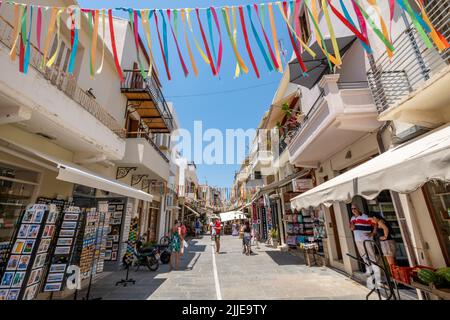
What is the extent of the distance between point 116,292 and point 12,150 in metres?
4.65

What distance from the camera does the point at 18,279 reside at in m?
3.90

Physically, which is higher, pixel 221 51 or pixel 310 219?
pixel 221 51

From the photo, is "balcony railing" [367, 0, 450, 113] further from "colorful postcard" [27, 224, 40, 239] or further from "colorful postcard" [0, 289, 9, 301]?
"colorful postcard" [0, 289, 9, 301]

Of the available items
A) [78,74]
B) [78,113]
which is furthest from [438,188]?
[78,74]

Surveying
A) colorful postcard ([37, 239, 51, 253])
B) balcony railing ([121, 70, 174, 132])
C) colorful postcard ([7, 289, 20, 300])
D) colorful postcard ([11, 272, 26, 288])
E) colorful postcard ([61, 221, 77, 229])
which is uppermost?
balcony railing ([121, 70, 174, 132])

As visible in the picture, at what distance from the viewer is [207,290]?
610 cm

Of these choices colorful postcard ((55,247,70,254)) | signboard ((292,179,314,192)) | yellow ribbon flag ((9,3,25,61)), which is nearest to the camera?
yellow ribbon flag ((9,3,25,61))

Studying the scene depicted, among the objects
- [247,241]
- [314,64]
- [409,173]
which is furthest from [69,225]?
[247,241]

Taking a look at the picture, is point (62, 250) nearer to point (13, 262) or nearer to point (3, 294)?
point (13, 262)

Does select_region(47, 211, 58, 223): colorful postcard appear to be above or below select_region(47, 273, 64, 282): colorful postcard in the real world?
above

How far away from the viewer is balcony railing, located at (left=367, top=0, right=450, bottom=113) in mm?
4363

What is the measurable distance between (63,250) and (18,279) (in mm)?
907

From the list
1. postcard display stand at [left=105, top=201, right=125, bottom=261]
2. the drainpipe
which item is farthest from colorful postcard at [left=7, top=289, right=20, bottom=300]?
the drainpipe

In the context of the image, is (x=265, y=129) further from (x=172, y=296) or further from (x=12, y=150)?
(x=12, y=150)
